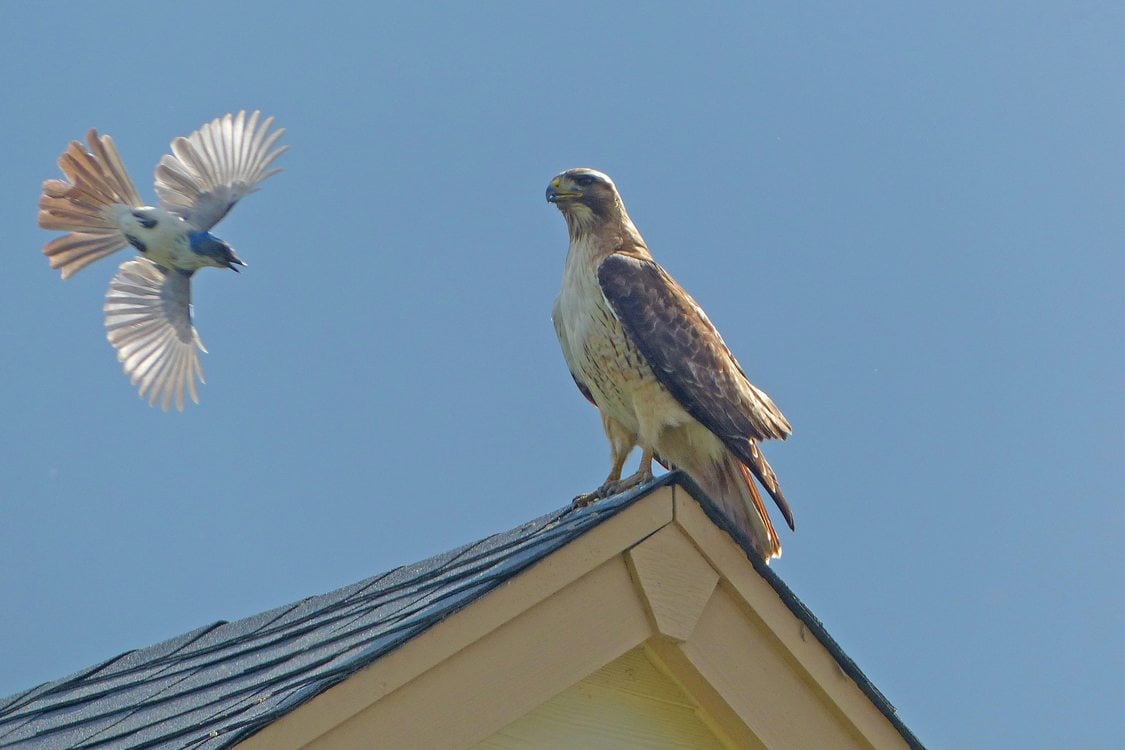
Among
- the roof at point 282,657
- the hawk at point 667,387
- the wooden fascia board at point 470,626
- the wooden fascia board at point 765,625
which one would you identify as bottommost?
the wooden fascia board at point 765,625

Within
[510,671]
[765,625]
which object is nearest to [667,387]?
[765,625]

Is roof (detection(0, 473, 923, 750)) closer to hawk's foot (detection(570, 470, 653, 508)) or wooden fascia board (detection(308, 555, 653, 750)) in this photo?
wooden fascia board (detection(308, 555, 653, 750))

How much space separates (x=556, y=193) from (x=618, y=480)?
125cm

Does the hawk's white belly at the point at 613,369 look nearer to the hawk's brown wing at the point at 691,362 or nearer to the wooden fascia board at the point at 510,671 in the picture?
the hawk's brown wing at the point at 691,362

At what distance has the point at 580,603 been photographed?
2.75 m

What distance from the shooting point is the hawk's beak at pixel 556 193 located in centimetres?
591

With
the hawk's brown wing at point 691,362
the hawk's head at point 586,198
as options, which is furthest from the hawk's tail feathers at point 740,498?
the hawk's head at point 586,198

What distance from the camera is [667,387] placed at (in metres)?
5.20

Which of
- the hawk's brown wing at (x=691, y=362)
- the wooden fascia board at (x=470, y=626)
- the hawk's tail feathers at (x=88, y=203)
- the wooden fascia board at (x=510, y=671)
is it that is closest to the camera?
the wooden fascia board at (x=470, y=626)

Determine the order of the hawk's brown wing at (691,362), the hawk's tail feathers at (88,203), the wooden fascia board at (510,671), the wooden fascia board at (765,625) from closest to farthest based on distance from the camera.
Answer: the wooden fascia board at (510,671), the wooden fascia board at (765,625), the hawk's brown wing at (691,362), the hawk's tail feathers at (88,203)

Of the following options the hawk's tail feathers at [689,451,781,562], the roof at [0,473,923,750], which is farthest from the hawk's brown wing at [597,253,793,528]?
the roof at [0,473,923,750]

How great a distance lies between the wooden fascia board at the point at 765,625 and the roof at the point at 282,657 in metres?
0.02

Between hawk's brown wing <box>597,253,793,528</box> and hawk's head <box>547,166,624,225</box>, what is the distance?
391 mm

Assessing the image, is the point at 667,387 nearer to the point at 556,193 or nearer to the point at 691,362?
the point at 691,362
